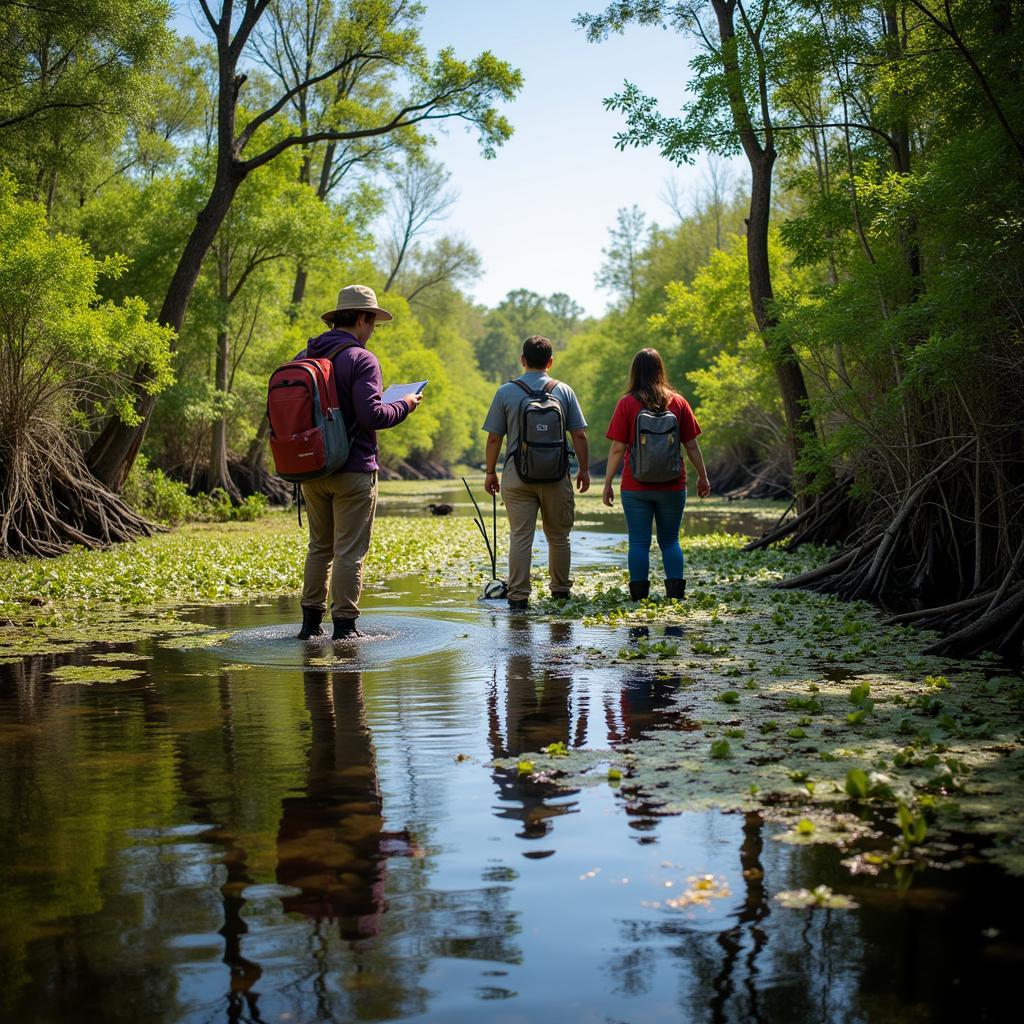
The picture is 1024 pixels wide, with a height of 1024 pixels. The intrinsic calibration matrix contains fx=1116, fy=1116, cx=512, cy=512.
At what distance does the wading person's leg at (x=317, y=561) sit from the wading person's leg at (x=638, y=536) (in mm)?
2761

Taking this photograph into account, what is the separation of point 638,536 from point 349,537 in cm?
286

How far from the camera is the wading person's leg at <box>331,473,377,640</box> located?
309 inches

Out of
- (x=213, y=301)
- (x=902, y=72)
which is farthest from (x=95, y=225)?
(x=902, y=72)

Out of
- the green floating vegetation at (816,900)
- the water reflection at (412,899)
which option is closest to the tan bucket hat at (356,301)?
the water reflection at (412,899)

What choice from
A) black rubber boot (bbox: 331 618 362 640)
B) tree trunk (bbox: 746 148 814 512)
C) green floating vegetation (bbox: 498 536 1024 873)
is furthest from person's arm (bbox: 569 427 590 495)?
tree trunk (bbox: 746 148 814 512)

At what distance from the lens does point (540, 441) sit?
9500 mm

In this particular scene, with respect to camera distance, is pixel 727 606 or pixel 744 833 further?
pixel 727 606

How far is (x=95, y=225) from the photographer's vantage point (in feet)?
79.9

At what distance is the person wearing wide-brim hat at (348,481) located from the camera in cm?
777

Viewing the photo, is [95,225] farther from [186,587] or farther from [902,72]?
[902,72]

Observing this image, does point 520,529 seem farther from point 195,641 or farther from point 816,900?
point 816,900

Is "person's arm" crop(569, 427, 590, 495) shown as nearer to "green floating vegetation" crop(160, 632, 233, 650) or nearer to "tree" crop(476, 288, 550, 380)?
"green floating vegetation" crop(160, 632, 233, 650)

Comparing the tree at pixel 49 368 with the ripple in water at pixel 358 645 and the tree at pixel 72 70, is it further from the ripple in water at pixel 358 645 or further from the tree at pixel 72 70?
the ripple in water at pixel 358 645

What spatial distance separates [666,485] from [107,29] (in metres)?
14.0
